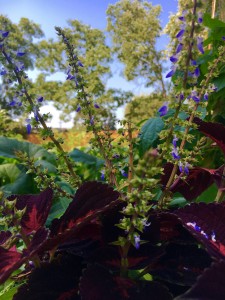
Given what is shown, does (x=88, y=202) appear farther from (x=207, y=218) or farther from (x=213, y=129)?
(x=213, y=129)

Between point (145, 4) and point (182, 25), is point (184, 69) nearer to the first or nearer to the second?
point (182, 25)

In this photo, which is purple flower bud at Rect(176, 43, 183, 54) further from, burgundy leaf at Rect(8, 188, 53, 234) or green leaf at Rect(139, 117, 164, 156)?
green leaf at Rect(139, 117, 164, 156)

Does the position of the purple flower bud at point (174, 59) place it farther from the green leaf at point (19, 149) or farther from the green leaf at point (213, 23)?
the green leaf at point (19, 149)

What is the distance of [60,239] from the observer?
61 centimetres

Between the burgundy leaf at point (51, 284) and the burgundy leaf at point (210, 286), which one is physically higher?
the burgundy leaf at point (51, 284)

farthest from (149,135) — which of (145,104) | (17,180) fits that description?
(145,104)

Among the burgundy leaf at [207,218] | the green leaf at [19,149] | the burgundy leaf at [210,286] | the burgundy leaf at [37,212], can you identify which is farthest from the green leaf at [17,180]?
the burgundy leaf at [210,286]

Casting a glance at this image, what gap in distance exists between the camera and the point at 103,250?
2.30 ft

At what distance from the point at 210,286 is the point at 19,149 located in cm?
163

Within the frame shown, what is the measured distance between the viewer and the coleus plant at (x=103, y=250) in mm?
600

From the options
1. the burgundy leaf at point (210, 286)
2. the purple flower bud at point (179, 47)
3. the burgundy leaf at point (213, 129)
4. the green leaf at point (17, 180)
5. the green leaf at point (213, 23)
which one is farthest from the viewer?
the green leaf at point (17, 180)

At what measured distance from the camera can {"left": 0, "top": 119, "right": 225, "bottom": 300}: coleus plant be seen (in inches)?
23.6

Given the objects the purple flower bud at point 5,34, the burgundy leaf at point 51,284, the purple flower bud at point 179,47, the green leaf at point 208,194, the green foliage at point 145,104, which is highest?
the green foliage at point 145,104

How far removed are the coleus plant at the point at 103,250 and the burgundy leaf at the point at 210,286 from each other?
0.15ft
